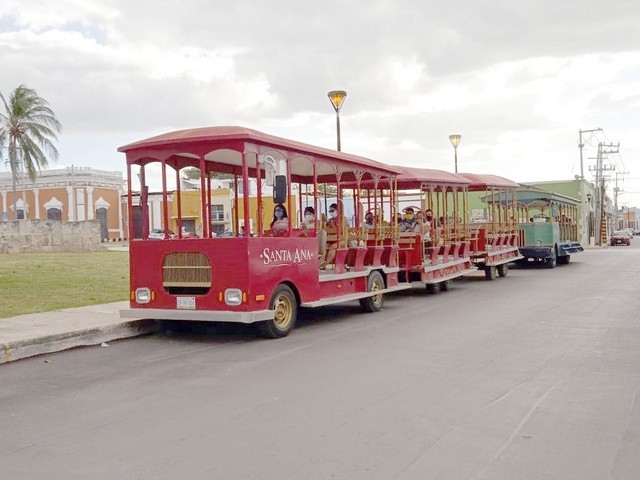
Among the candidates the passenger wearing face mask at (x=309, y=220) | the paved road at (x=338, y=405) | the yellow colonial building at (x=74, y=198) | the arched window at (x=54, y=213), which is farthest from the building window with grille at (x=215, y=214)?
the arched window at (x=54, y=213)

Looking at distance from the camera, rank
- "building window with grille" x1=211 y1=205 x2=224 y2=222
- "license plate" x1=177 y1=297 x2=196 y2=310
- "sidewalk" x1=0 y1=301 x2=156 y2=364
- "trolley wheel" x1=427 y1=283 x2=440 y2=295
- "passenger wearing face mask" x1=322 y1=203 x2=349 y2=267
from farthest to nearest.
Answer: "trolley wheel" x1=427 y1=283 x2=440 y2=295
"building window with grille" x1=211 y1=205 x2=224 y2=222
"passenger wearing face mask" x1=322 y1=203 x2=349 y2=267
"license plate" x1=177 y1=297 x2=196 y2=310
"sidewalk" x1=0 y1=301 x2=156 y2=364

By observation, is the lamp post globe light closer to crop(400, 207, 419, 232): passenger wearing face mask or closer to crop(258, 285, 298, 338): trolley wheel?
crop(400, 207, 419, 232): passenger wearing face mask

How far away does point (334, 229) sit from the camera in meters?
12.8

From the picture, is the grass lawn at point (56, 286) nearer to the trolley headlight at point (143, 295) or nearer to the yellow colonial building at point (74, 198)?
the trolley headlight at point (143, 295)

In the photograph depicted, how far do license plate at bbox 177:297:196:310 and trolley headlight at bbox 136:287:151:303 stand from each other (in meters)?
0.53

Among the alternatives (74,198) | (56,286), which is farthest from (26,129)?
(56,286)

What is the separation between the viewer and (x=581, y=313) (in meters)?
12.1

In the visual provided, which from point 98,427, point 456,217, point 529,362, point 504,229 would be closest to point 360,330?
point 529,362

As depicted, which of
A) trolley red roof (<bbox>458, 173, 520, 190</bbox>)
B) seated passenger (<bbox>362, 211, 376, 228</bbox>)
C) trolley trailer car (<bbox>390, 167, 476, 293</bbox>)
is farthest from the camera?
trolley red roof (<bbox>458, 173, 520, 190</bbox>)

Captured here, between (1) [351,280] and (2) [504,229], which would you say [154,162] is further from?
(2) [504,229]

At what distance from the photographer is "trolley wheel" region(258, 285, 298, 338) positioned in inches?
386

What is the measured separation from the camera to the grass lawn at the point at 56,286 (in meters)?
12.8

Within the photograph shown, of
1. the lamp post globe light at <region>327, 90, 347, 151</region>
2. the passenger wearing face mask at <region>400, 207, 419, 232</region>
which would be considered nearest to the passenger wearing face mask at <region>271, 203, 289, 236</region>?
the passenger wearing face mask at <region>400, 207, 419, 232</region>

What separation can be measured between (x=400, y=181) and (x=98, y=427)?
38.5 feet
